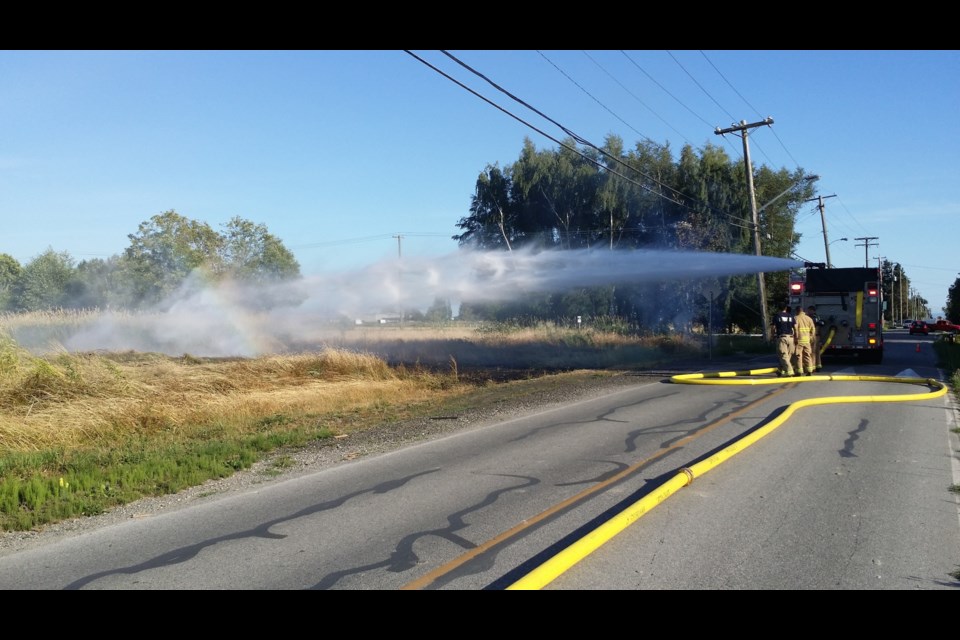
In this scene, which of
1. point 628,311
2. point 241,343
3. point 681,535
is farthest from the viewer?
point 628,311

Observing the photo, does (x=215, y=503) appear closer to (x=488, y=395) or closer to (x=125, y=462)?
(x=125, y=462)

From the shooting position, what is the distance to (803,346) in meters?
18.3

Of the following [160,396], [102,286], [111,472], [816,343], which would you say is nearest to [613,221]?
[816,343]

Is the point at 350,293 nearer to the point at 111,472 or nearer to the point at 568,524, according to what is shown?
the point at 111,472

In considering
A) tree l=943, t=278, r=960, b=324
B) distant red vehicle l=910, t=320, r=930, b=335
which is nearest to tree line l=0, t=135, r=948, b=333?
distant red vehicle l=910, t=320, r=930, b=335

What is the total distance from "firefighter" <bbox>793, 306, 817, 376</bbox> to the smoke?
6917 mm

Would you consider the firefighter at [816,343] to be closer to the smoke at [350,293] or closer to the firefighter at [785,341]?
the firefighter at [785,341]

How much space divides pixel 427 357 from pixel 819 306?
1597 cm

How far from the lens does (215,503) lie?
738 centimetres

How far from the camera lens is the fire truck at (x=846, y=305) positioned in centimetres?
2312

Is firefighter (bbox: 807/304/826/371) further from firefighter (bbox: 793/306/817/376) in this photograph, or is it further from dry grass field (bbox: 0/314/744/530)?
dry grass field (bbox: 0/314/744/530)

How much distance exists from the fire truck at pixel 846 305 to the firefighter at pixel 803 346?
200 inches

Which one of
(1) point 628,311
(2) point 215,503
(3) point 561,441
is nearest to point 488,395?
(3) point 561,441

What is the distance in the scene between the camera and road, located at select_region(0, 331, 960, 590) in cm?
488
